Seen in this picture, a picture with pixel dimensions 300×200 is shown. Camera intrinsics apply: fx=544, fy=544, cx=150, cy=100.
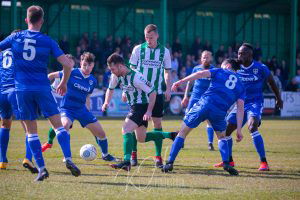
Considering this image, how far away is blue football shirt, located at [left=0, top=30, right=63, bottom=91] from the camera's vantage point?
7.54m

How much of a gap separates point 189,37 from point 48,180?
32000 millimetres

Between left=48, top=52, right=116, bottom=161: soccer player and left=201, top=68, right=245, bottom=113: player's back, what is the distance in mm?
2303

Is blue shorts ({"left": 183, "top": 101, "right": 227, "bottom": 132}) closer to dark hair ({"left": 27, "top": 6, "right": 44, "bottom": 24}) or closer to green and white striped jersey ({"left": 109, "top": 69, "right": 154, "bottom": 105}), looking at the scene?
green and white striped jersey ({"left": 109, "top": 69, "right": 154, "bottom": 105})

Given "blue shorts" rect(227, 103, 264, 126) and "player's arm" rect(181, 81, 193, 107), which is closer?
"blue shorts" rect(227, 103, 264, 126)

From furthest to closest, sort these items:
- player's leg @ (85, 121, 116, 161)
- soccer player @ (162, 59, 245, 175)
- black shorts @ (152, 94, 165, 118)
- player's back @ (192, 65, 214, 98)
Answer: player's back @ (192, 65, 214, 98) → player's leg @ (85, 121, 116, 161) → black shorts @ (152, 94, 165, 118) → soccer player @ (162, 59, 245, 175)

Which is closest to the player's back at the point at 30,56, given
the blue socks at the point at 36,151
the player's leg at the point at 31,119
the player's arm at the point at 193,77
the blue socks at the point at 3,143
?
the player's leg at the point at 31,119

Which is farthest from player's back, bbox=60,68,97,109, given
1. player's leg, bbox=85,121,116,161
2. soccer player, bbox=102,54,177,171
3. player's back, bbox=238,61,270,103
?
player's back, bbox=238,61,270,103

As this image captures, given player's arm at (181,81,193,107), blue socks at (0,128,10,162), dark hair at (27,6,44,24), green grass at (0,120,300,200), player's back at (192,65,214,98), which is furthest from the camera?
player's back at (192,65,214,98)

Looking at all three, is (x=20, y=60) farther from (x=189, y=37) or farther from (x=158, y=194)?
(x=189, y=37)

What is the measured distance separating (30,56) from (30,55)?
0.05 feet

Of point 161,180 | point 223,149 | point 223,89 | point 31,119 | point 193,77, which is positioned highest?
point 193,77

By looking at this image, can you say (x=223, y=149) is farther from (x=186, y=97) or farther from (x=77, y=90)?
(x=186, y=97)

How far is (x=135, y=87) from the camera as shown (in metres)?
9.00

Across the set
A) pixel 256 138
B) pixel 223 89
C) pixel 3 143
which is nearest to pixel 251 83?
pixel 256 138
